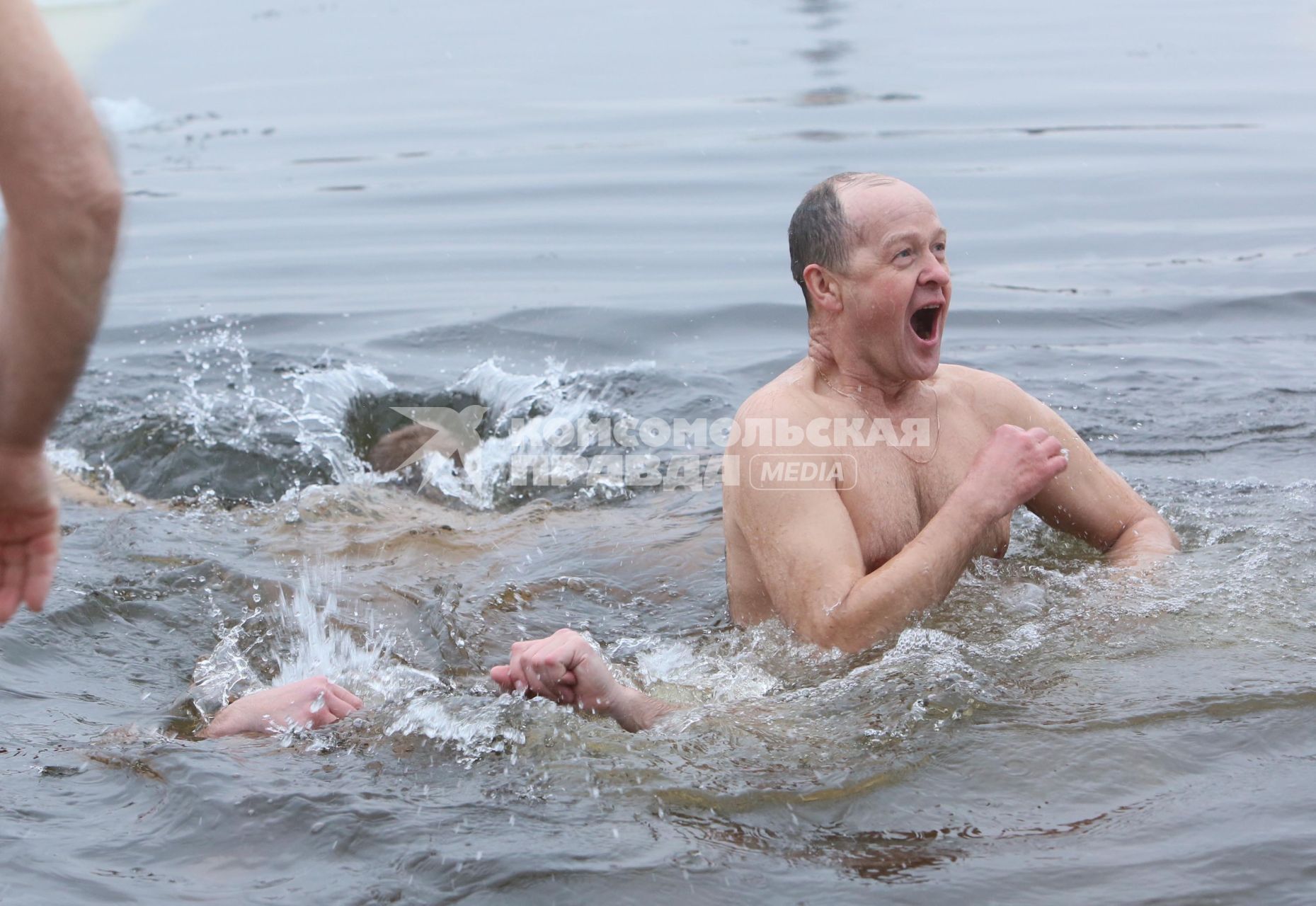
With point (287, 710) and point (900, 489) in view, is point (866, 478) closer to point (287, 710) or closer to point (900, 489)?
point (900, 489)

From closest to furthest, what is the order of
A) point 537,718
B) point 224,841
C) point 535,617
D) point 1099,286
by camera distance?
point 224,841 → point 537,718 → point 535,617 → point 1099,286

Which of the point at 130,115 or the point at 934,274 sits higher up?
the point at 130,115

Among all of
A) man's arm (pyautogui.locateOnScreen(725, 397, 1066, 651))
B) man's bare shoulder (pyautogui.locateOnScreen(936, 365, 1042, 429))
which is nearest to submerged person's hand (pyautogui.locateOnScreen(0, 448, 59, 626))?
man's arm (pyautogui.locateOnScreen(725, 397, 1066, 651))

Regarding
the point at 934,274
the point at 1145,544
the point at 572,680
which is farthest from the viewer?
the point at 1145,544

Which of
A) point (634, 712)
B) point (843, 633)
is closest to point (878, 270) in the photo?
point (843, 633)

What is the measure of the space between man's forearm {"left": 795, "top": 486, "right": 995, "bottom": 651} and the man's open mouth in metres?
0.51

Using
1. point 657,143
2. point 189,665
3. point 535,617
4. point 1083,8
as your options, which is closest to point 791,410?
point 535,617

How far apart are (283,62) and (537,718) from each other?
17.3 m

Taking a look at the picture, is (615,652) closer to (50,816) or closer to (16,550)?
(50,816)

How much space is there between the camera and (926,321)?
4.28m

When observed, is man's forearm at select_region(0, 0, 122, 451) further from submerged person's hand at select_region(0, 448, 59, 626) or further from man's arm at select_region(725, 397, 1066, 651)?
man's arm at select_region(725, 397, 1066, 651)

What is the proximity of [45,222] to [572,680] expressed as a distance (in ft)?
6.71

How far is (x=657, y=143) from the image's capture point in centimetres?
1366

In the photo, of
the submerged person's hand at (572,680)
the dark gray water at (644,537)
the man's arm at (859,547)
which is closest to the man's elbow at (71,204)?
the dark gray water at (644,537)
